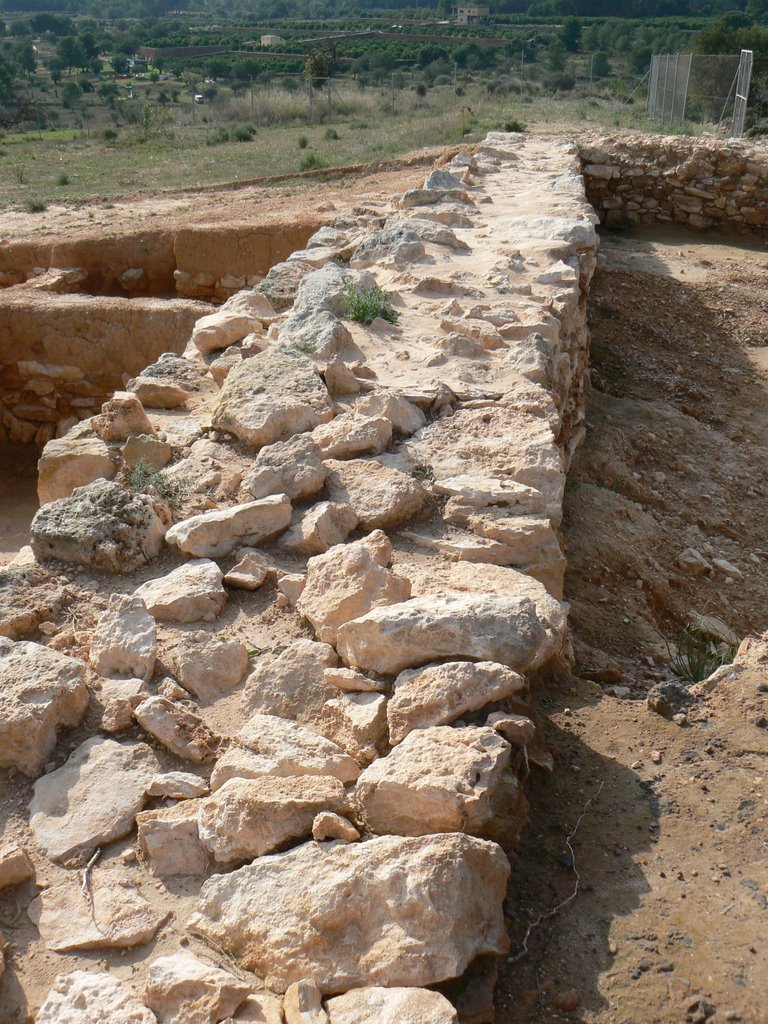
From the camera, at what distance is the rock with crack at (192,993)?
1764 mm

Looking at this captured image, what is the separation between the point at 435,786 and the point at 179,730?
2.32 ft

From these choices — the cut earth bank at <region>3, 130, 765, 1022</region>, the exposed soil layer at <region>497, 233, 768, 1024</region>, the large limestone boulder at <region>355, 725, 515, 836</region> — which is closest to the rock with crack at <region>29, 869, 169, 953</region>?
the cut earth bank at <region>3, 130, 765, 1022</region>

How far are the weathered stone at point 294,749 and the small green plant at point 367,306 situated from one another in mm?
2847

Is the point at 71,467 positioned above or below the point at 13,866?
above

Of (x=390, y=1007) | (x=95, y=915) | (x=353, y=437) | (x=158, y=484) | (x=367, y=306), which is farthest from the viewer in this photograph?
(x=367, y=306)

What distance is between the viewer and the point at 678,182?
11.8 metres

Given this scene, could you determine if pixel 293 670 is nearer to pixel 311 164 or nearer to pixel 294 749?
pixel 294 749

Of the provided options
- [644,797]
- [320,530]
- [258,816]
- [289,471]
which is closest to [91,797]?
[258,816]

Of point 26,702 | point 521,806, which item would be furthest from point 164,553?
point 521,806

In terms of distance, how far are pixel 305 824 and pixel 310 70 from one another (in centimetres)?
3262

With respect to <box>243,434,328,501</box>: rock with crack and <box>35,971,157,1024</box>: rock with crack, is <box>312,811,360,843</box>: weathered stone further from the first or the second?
<box>243,434,328,501</box>: rock with crack

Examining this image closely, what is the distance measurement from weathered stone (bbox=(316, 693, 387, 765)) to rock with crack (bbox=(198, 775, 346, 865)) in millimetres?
217

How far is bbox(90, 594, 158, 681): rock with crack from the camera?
8.77 ft

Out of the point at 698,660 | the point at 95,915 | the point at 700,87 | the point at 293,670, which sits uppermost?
the point at 700,87
